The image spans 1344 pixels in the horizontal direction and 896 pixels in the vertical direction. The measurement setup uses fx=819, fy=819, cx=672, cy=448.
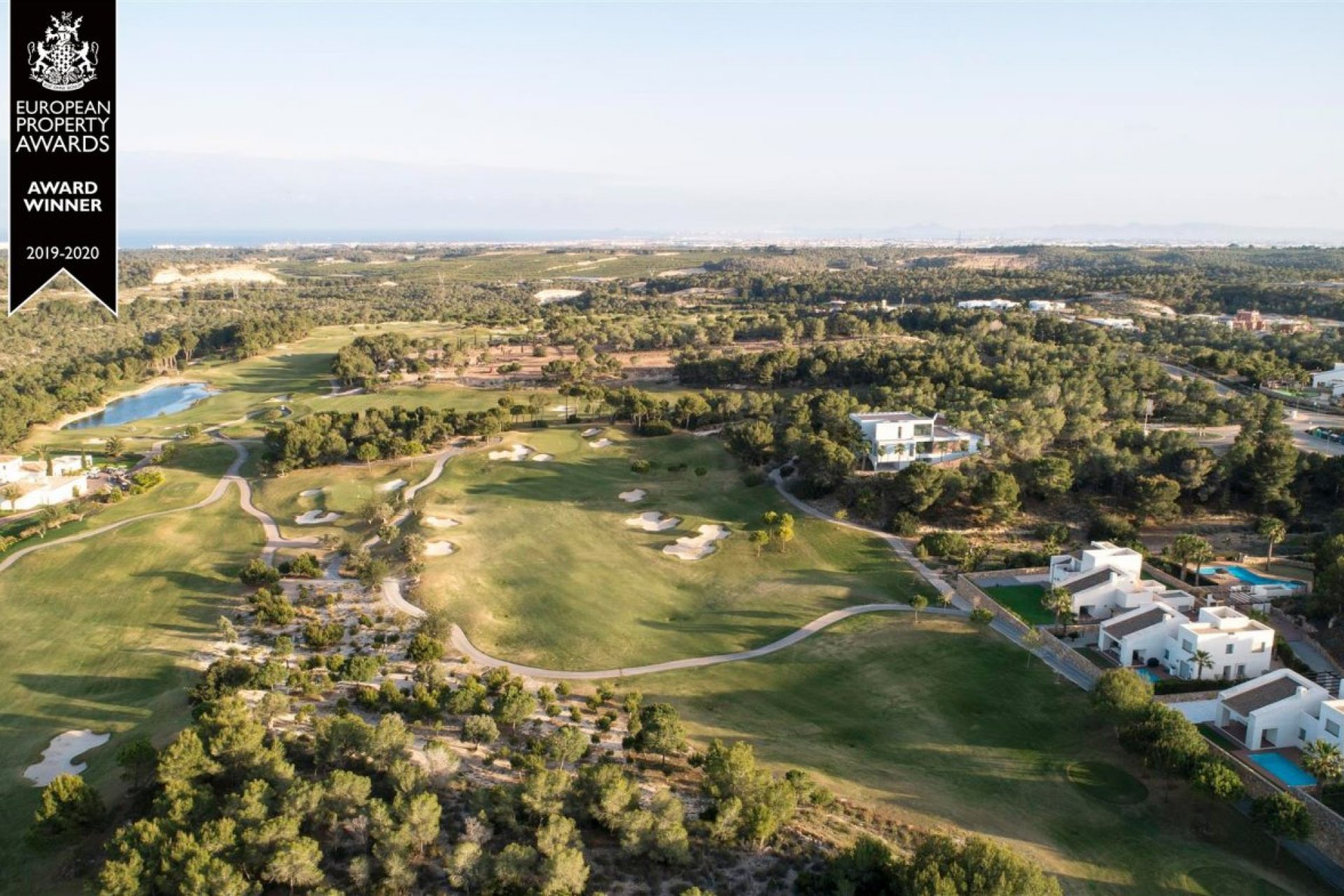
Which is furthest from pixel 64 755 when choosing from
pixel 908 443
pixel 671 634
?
pixel 908 443

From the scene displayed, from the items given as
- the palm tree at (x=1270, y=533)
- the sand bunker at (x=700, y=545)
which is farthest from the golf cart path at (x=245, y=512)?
the palm tree at (x=1270, y=533)

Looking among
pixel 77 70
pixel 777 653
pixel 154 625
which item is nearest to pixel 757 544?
pixel 777 653

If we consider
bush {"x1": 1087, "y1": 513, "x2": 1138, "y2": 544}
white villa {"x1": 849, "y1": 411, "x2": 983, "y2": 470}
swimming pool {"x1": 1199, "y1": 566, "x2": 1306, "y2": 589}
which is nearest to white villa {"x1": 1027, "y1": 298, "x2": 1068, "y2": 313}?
white villa {"x1": 849, "y1": 411, "x2": 983, "y2": 470}

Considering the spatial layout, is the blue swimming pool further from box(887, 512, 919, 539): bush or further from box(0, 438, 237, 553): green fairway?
box(0, 438, 237, 553): green fairway

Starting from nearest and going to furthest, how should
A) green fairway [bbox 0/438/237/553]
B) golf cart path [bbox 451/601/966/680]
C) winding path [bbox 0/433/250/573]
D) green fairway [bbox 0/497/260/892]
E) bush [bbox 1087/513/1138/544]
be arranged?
green fairway [bbox 0/497/260/892], golf cart path [bbox 451/601/966/680], bush [bbox 1087/513/1138/544], winding path [bbox 0/433/250/573], green fairway [bbox 0/438/237/553]

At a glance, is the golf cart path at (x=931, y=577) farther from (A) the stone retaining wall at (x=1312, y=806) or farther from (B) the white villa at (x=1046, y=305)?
(B) the white villa at (x=1046, y=305)

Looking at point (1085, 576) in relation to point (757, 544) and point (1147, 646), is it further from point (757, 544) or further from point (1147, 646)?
point (757, 544)
